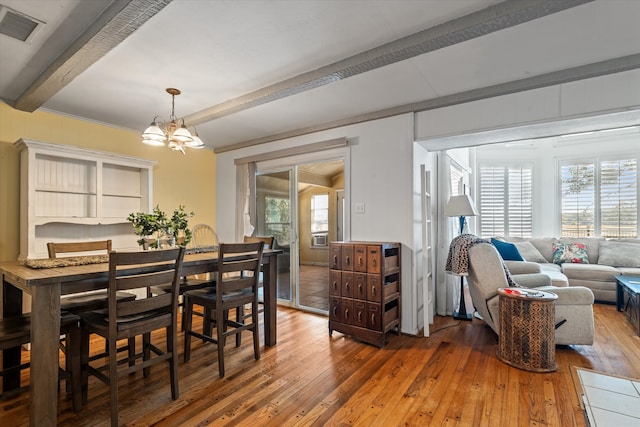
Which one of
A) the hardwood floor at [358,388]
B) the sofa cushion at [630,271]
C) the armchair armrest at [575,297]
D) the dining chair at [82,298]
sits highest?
the dining chair at [82,298]

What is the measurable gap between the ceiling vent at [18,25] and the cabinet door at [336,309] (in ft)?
10.4

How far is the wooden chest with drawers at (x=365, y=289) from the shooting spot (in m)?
2.96

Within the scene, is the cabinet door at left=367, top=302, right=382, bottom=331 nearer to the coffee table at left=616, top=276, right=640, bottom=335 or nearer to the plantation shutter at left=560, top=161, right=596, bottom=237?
the coffee table at left=616, top=276, right=640, bottom=335

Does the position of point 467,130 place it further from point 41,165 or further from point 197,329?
point 41,165

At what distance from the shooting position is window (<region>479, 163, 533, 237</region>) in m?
5.99

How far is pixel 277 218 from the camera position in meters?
4.59

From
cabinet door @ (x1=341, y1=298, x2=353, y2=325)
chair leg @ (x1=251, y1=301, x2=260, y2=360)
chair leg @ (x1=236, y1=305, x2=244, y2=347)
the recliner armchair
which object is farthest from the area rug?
chair leg @ (x1=236, y1=305, x2=244, y2=347)

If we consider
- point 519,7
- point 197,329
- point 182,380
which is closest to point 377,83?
point 519,7

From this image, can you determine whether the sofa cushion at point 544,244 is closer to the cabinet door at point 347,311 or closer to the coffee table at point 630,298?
the coffee table at point 630,298

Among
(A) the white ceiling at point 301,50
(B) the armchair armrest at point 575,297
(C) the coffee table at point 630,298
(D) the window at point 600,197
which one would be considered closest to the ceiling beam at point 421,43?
(A) the white ceiling at point 301,50

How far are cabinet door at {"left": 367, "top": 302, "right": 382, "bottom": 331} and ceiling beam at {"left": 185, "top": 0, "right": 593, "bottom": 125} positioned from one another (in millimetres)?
2085

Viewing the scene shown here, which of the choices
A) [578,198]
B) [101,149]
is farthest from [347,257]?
[578,198]

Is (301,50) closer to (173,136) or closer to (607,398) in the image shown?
(173,136)

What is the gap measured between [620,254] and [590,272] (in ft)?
2.14
